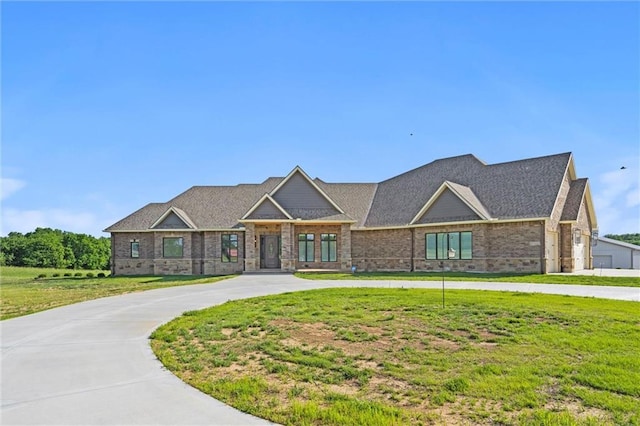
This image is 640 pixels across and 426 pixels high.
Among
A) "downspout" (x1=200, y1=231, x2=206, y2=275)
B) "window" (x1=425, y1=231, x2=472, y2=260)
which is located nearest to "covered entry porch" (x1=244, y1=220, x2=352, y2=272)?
"downspout" (x1=200, y1=231, x2=206, y2=275)

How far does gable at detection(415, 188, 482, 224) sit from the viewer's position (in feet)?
92.3

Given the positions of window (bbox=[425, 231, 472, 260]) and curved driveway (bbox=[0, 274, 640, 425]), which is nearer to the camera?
curved driveway (bbox=[0, 274, 640, 425])

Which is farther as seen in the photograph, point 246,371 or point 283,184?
point 283,184

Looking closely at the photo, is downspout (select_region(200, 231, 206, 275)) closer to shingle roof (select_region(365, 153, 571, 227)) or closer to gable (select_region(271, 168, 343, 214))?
gable (select_region(271, 168, 343, 214))

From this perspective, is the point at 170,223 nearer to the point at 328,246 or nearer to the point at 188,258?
the point at 188,258

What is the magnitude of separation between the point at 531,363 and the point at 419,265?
24.4 m

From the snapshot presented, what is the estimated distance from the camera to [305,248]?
109ft

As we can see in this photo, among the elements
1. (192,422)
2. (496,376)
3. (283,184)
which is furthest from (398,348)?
(283,184)

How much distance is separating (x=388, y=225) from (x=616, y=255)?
19.6m

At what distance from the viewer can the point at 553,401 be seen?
203 inches

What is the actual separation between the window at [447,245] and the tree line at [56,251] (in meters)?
48.6

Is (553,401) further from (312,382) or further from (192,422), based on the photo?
(192,422)

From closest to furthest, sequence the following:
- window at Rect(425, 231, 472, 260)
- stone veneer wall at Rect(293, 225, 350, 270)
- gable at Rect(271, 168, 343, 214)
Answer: window at Rect(425, 231, 472, 260) → gable at Rect(271, 168, 343, 214) → stone veneer wall at Rect(293, 225, 350, 270)

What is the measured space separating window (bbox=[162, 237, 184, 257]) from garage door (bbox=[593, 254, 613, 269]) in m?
32.3
